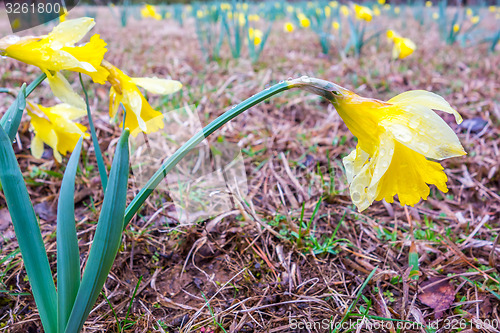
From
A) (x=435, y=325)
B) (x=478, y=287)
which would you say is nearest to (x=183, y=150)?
(x=435, y=325)

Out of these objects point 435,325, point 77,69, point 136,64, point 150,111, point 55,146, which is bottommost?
point 435,325

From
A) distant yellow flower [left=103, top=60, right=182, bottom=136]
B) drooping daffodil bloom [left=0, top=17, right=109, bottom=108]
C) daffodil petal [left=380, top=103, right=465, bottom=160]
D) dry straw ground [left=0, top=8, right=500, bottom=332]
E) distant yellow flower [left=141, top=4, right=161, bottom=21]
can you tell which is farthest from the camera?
distant yellow flower [left=141, top=4, right=161, bottom=21]

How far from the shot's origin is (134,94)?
2.93 ft

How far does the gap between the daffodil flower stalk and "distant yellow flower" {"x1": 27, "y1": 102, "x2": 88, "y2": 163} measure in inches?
17.7

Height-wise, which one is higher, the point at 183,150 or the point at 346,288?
the point at 183,150

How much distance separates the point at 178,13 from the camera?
17.7 feet

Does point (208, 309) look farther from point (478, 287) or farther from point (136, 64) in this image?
point (136, 64)

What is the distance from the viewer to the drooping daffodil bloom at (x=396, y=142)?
683mm

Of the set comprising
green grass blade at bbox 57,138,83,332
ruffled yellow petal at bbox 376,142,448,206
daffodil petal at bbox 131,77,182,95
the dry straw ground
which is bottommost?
the dry straw ground

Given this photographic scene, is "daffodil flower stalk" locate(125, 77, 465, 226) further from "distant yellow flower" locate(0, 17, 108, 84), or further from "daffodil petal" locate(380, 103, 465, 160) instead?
"distant yellow flower" locate(0, 17, 108, 84)

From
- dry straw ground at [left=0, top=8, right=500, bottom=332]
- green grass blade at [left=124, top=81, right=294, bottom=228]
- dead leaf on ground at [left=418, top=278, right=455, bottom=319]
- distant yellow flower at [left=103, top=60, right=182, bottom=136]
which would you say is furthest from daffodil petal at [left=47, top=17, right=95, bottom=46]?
dead leaf on ground at [left=418, top=278, right=455, bottom=319]

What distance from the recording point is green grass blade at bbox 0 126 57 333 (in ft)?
2.32

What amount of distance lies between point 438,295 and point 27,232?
1.17 metres

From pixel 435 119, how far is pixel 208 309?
80 centimetres
